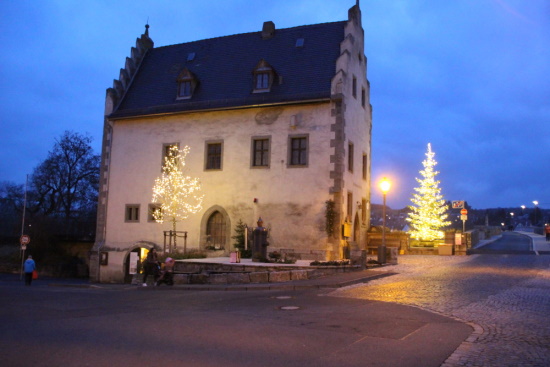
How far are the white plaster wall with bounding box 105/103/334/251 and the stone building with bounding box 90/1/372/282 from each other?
6cm

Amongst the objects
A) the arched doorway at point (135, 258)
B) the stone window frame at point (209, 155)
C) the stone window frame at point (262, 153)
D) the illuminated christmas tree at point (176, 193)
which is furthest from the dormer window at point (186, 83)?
the arched doorway at point (135, 258)

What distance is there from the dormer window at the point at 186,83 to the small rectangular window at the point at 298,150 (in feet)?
25.8

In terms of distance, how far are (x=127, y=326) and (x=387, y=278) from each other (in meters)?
12.0

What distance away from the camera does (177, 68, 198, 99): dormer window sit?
106 ft

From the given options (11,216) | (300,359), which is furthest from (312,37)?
(11,216)

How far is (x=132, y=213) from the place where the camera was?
107 ft

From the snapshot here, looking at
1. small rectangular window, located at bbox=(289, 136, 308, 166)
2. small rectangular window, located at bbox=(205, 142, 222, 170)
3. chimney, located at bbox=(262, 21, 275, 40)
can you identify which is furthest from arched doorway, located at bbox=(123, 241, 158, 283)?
chimney, located at bbox=(262, 21, 275, 40)

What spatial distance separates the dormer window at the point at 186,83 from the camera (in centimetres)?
3234

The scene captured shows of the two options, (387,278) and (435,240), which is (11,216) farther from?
(387,278)

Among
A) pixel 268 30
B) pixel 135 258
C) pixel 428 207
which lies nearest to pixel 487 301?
pixel 135 258

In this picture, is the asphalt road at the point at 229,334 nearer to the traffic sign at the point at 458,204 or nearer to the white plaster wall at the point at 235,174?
the white plaster wall at the point at 235,174

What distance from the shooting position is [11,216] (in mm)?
55812

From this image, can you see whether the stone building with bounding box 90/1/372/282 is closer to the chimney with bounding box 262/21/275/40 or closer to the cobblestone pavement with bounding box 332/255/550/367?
the chimney with bounding box 262/21/275/40

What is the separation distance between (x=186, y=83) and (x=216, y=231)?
9541mm
